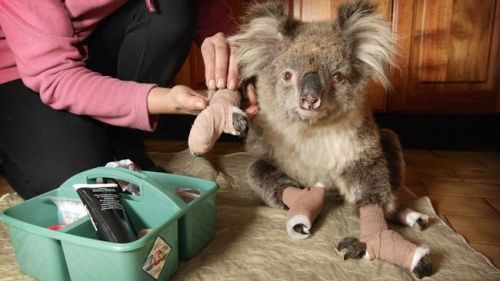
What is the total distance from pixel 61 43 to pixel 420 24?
1440 mm

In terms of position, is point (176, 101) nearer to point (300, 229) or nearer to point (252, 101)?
point (252, 101)

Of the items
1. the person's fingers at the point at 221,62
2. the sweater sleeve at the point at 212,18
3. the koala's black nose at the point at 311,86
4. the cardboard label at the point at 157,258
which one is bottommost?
the cardboard label at the point at 157,258

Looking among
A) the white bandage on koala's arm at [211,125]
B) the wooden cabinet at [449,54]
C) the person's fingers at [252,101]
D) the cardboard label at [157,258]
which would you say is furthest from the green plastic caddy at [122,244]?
the wooden cabinet at [449,54]

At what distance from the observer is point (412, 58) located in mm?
1770

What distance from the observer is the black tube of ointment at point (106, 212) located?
27.7 inches

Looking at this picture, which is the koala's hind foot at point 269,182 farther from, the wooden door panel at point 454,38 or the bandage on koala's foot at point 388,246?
the wooden door panel at point 454,38

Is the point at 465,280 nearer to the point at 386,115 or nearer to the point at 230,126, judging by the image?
the point at 230,126

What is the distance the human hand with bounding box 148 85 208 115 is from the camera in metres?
0.81

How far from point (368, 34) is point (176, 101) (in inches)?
19.5

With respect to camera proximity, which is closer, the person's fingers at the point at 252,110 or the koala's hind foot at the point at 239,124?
the koala's hind foot at the point at 239,124

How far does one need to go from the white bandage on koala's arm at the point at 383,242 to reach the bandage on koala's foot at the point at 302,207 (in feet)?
0.37

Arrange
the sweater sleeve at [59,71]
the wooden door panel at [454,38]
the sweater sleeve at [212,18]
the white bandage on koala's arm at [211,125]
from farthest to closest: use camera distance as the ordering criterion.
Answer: the wooden door panel at [454,38] → the sweater sleeve at [212,18] → the sweater sleeve at [59,71] → the white bandage on koala's arm at [211,125]

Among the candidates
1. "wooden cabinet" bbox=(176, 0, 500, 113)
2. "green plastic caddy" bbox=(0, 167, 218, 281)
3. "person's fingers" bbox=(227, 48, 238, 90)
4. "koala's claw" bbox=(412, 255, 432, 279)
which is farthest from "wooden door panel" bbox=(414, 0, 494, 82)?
"green plastic caddy" bbox=(0, 167, 218, 281)

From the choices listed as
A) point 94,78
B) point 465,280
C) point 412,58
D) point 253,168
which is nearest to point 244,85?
point 253,168
